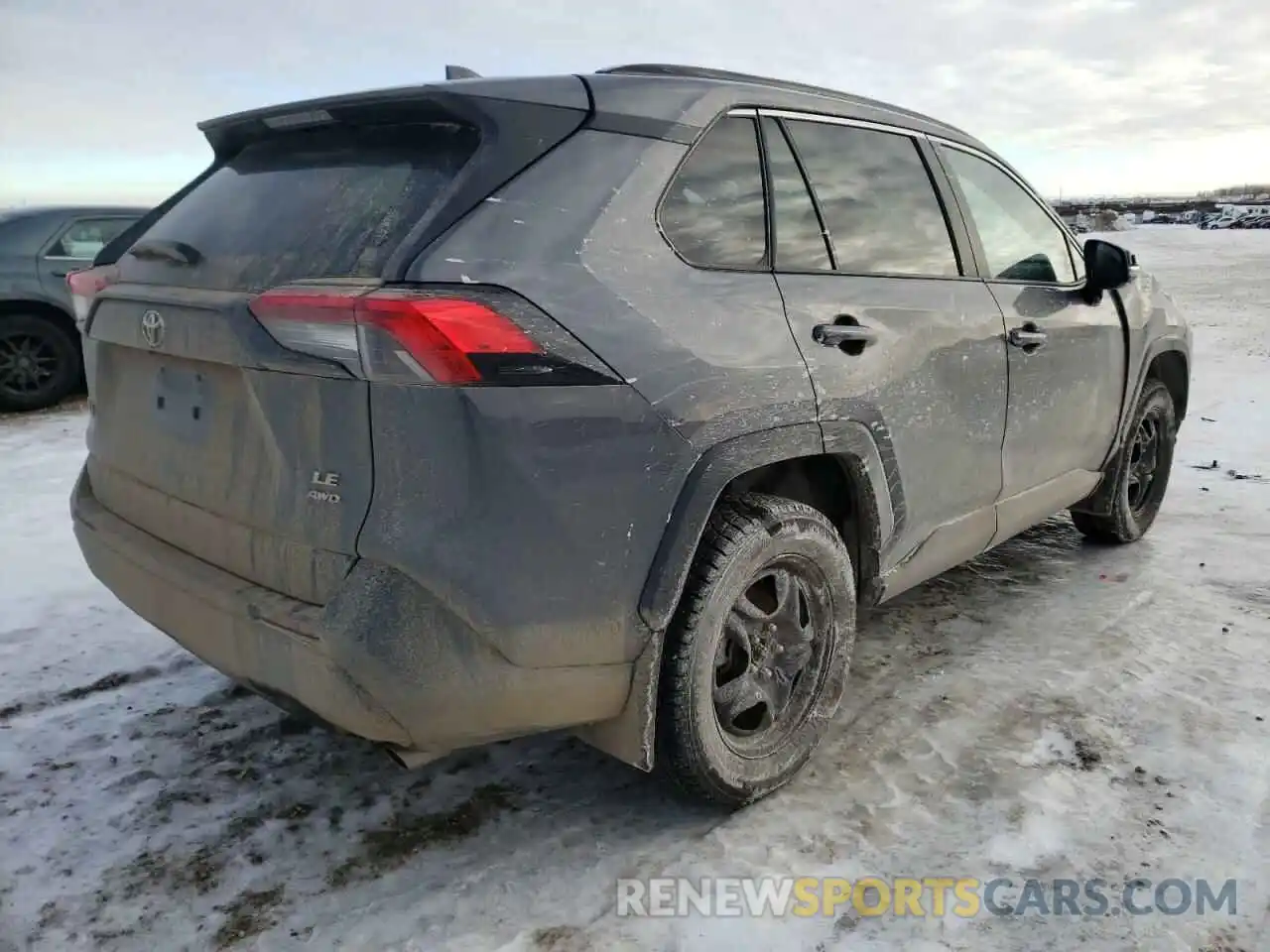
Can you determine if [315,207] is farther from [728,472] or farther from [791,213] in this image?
[791,213]

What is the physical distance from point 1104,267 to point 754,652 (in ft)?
7.74

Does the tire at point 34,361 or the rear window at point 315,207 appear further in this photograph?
the tire at point 34,361

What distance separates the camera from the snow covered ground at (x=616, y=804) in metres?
2.15

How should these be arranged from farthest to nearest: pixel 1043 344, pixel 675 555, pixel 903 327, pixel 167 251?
pixel 1043 344 < pixel 903 327 < pixel 167 251 < pixel 675 555

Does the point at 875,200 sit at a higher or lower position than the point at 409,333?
higher

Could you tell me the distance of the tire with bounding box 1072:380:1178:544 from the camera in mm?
4438

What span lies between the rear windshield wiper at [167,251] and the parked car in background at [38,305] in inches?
243

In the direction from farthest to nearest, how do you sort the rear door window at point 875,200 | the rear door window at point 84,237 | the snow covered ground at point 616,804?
1. the rear door window at point 84,237
2. the rear door window at point 875,200
3. the snow covered ground at point 616,804

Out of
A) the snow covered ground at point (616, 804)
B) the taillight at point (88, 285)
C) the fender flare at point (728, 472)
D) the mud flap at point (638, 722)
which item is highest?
the taillight at point (88, 285)

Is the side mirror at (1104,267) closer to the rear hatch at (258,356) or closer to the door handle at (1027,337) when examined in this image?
the door handle at (1027,337)

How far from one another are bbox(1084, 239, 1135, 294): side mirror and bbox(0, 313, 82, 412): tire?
24.7 ft

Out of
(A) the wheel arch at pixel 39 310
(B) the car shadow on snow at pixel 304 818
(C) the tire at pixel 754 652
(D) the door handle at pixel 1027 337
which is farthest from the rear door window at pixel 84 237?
(C) the tire at pixel 754 652

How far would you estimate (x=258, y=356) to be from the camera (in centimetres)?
206

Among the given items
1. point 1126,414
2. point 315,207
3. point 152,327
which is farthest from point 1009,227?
point 152,327
